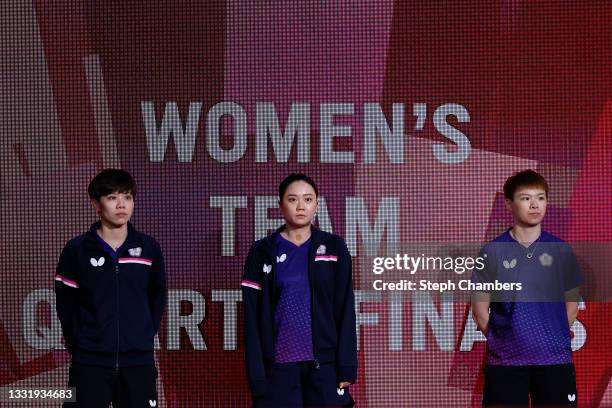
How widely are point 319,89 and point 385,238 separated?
0.78 metres

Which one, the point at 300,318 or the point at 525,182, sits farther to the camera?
the point at 525,182

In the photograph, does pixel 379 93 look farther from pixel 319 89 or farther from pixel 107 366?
pixel 107 366

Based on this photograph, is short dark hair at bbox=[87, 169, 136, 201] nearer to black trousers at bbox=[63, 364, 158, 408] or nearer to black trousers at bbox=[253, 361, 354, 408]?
black trousers at bbox=[63, 364, 158, 408]

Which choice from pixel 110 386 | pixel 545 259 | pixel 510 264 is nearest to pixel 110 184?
pixel 110 386

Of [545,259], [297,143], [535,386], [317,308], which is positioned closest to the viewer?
[317,308]

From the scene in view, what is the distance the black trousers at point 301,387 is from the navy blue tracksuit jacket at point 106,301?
0.48 m

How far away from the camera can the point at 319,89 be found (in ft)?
15.5

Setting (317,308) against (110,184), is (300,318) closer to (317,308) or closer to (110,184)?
(317,308)

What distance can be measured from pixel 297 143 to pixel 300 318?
1.36 meters

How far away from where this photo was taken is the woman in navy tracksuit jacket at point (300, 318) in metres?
3.53

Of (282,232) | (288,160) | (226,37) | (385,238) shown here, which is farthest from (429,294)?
(226,37)

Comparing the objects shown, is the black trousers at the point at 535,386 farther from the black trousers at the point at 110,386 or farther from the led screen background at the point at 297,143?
the black trousers at the point at 110,386

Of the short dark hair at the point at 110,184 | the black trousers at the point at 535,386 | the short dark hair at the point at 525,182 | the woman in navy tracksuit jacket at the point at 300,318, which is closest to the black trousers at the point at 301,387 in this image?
the woman in navy tracksuit jacket at the point at 300,318

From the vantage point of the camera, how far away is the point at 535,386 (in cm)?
367
